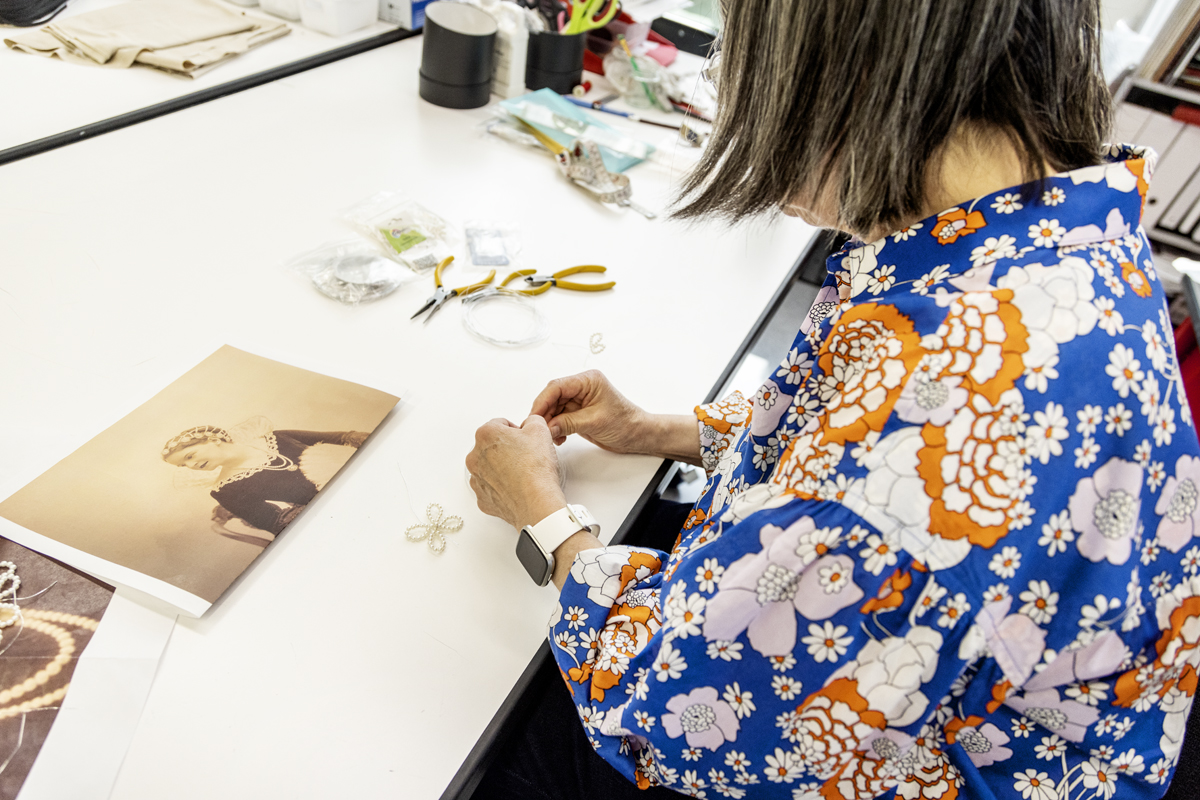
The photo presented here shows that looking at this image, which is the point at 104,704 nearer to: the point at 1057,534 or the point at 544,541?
Result: the point at 544,541

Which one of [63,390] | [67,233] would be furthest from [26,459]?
[67,233]

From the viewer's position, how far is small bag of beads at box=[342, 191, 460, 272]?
3.62 feet

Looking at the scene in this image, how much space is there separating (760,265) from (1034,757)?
842 mm

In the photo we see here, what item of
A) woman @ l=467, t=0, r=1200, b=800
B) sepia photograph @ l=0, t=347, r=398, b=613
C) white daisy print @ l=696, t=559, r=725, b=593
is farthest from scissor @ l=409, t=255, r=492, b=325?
white daisy print @ l=696, t=559, r=725, b=593

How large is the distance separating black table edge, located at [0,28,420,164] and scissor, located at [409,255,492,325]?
0.62 metres

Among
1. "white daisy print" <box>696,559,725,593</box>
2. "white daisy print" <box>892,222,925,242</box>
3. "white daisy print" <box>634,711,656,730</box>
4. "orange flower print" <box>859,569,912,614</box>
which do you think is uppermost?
"white daisy print" <box>892,222,925,242</box>

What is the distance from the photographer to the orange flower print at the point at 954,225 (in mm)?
551

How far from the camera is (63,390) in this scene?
0.79m

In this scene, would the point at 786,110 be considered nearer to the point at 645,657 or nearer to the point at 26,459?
the point at 645,657

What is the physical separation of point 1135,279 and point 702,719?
1.54ft

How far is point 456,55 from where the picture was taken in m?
1.45

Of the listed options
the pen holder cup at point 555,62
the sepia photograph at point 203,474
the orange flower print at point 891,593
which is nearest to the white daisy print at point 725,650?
the orange flower print at point 891,593

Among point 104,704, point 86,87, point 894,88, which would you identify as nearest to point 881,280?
point 894,88

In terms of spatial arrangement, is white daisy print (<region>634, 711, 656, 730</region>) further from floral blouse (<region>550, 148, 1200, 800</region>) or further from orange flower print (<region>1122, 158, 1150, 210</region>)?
orange flower print (<region>1122, 158, 1150, 210</region>)
